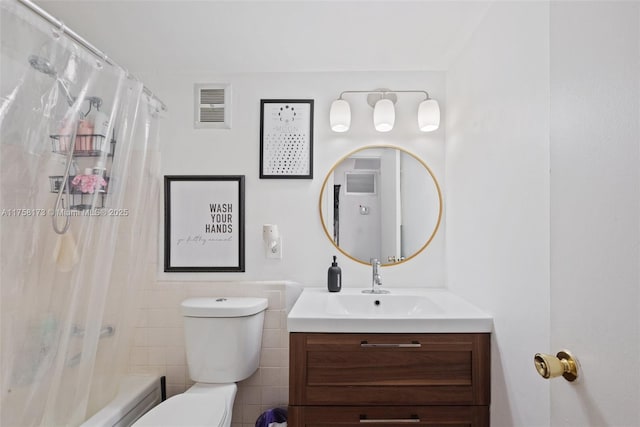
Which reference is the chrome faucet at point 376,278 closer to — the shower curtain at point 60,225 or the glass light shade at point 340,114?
the glass light shade at point 340,114

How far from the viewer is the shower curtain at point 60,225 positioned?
1.06m

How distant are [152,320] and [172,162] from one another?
2.99ft

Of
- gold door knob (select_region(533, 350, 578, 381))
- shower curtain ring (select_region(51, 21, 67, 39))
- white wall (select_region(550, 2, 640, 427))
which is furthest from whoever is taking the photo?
shower curtain ring (select_region(51, 21, 67, 39))

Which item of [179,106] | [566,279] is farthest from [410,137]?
[566,279]

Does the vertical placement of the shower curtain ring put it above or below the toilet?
above

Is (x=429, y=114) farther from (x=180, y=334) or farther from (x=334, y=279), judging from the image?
(x=180, y=334)

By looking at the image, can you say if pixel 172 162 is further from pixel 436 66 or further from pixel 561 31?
pixel 561 31

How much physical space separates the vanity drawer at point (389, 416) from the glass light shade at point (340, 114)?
1.40m

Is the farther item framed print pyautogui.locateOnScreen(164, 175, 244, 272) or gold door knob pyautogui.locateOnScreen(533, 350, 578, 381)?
framed print pyautogui.locateOnScreen(164, 175, 244, 272)

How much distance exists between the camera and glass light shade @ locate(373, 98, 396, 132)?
2033 millimetres

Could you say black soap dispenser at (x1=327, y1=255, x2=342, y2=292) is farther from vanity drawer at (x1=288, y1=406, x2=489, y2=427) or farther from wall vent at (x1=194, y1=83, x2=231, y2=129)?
wall vent at (x1=194, y1=83, x2=231, y2=129)

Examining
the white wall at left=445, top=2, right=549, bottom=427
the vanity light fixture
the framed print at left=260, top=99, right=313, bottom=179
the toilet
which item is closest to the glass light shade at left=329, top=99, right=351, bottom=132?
the vanity light fixture

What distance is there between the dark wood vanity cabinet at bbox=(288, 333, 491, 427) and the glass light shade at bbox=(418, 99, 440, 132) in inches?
45.0

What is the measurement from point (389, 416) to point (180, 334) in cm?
126
